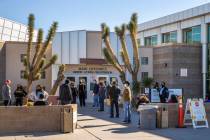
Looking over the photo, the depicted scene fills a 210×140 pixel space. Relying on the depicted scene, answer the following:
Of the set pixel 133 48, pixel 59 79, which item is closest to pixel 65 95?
pixel 133 48

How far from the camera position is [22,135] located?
13.6 metres

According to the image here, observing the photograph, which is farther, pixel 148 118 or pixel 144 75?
pixel 144 75

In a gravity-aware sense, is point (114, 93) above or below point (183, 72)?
below

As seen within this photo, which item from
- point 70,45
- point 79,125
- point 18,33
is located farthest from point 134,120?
point 18,33

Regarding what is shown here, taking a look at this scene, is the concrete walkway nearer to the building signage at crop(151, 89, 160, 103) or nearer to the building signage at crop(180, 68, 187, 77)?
the building signage at crop(151, 89, 160, 103)

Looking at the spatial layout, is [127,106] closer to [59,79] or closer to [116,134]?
[116,134]

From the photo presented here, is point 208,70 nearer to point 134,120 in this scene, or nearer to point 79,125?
point 134,120

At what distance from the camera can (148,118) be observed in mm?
15406

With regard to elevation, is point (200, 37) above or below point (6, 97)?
above

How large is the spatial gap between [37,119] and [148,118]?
3811 mm

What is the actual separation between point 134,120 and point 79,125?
2.98 m

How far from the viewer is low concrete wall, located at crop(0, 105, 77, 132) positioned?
14.1 metres

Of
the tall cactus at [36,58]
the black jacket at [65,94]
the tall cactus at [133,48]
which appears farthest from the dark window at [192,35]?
the black jacket at [65,94]

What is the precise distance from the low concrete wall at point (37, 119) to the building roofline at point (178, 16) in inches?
1015
